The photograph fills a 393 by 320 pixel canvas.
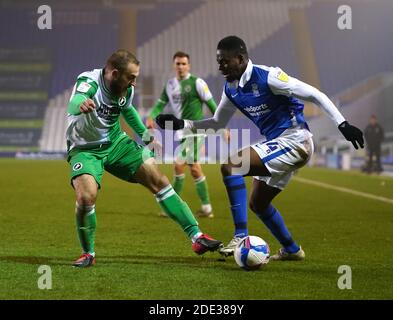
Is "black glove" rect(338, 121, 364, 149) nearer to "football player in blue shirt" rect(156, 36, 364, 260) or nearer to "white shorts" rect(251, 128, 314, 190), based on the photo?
"football player in blue shirt" rect(156, 36, 364, 260)

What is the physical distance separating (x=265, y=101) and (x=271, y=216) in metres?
1.02

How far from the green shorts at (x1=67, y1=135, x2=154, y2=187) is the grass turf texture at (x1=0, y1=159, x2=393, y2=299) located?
0.78 meters

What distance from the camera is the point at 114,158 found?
231 inches

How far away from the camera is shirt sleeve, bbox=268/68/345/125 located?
5.46 m

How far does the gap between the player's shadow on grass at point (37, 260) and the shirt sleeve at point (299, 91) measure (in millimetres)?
2265

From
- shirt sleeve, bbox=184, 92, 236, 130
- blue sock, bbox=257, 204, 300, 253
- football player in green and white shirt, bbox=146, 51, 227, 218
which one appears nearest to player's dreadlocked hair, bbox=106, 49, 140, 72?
shirt sleeve, bbox=184, 92, 236, 130

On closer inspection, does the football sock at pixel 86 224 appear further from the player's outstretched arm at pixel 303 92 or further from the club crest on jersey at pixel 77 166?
the player's outstretched arm at pixel 303 92

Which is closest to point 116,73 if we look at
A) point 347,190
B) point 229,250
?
point 229,250

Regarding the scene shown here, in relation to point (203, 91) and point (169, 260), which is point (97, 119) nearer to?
point (169, 260)

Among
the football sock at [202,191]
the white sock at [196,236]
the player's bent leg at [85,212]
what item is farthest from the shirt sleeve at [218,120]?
the football sock at [202,191]

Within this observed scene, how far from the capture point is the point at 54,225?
8625mm

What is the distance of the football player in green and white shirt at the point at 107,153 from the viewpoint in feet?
18.3
